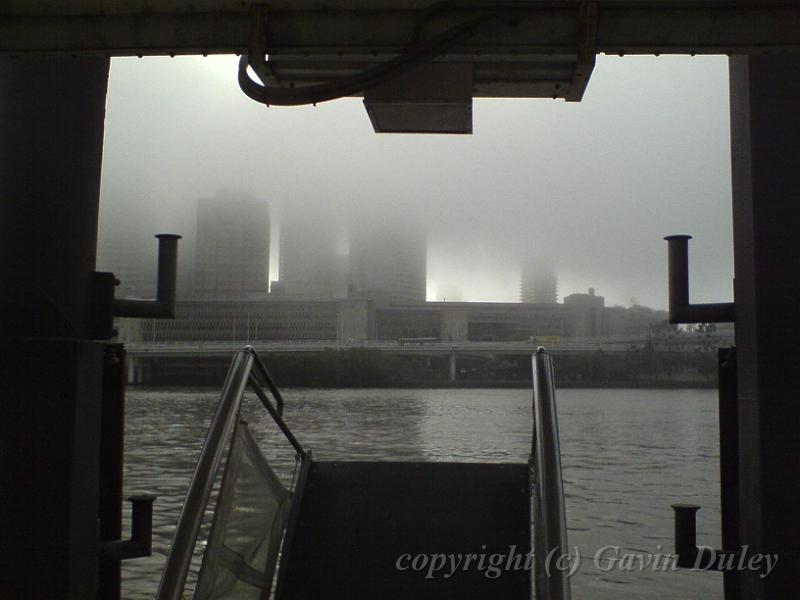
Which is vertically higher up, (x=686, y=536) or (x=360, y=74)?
(x=360, y=74)

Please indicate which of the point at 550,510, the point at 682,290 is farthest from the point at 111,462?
the point at 682,290

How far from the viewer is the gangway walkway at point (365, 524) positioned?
3039 mm

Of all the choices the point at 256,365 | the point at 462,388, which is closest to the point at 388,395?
the point at 462,388

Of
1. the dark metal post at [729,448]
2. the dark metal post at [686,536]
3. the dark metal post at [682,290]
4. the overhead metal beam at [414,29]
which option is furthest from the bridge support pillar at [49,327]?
the dark metal post at [729,448]

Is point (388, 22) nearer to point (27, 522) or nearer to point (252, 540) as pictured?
point (252, 540)

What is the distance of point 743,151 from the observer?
4238 mm

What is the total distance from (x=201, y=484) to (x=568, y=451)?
25295 millimetres

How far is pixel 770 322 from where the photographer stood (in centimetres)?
397

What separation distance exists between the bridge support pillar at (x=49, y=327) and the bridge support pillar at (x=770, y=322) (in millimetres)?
3039

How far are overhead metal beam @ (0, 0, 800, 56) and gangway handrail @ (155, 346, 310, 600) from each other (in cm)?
127

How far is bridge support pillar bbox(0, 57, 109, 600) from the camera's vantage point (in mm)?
3385

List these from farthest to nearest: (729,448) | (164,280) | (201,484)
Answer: (164,280), (729,448), (201,484)

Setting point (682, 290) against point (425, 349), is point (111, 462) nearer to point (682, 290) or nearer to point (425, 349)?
point (682, 290)

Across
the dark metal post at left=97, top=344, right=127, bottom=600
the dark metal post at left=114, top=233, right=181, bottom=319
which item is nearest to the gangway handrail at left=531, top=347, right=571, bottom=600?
the dark metal post at left=97, top=344, right=127, bottom=600
